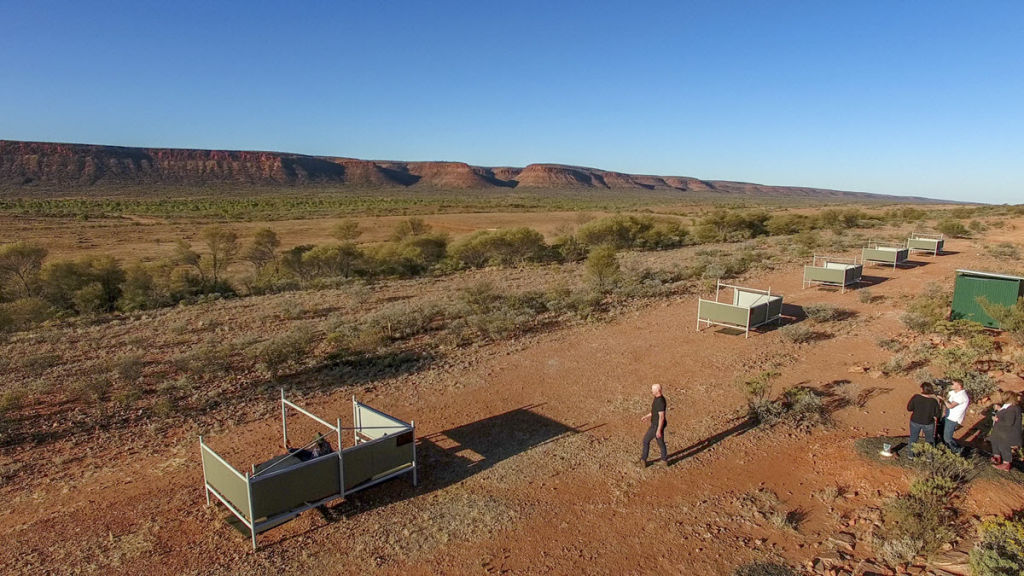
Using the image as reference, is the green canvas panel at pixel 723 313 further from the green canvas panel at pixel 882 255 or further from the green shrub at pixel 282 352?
the green canvas panel at pixel 882 255

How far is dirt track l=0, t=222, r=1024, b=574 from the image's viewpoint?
207 inches

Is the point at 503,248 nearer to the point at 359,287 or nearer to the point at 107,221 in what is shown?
the point at 359,287

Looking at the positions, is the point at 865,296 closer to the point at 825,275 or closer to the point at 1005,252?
the point at 825,275

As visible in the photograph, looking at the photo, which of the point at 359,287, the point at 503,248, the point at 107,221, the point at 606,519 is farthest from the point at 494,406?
the point at 107,221

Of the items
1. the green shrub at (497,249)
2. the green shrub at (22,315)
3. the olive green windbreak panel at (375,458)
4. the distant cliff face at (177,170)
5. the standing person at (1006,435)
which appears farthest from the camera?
the distant cliff face at (177,170)

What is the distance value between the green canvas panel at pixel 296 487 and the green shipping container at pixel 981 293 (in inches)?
519

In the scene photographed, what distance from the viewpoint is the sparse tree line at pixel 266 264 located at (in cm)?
1928

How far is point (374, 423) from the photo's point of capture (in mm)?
7203

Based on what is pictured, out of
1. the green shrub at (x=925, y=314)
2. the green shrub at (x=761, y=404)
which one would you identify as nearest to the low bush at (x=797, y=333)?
the green shrub at (x=925, y=314)

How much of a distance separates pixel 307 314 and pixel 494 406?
30.2ft

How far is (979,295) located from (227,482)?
14.5 m

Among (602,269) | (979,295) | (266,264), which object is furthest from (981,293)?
(266,264)

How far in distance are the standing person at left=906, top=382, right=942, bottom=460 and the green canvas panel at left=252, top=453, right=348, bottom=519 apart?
6.45 m

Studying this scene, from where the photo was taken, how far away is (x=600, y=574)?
5.02 m
